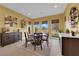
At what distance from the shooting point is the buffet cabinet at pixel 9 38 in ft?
22.2

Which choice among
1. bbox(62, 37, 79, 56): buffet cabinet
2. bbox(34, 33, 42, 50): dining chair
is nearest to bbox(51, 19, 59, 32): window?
bbox(34, 33, 42, 50): dining chair

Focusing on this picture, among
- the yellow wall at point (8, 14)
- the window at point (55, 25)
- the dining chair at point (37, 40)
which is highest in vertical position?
the yellow wall at point (8, 14)

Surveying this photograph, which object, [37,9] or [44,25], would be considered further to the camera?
→ [44,25]

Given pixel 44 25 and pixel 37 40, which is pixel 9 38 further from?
pixel 44 25

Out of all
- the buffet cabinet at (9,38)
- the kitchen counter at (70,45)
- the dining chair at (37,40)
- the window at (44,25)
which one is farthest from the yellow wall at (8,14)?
the kitchen counter at (70,45)

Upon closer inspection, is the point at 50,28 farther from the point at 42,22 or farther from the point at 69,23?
the point at 69,23

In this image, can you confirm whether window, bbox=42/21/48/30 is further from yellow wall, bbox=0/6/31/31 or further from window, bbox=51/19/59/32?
yellow wall, bbox=0/6/31/31

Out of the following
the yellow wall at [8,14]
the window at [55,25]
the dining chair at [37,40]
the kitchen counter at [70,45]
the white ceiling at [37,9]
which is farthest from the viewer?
the yellow wall at [8,14]

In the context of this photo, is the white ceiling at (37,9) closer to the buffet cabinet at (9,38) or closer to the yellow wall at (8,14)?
the yellow wall at (8,14)

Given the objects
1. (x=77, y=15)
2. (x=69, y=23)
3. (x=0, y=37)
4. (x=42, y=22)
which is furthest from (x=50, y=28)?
(x=0, y=37)

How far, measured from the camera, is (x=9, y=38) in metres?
7.33

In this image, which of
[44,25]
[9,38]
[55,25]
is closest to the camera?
[55,25]

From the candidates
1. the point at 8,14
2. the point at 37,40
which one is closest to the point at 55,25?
the point at 37,40

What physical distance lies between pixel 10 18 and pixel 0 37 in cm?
152
